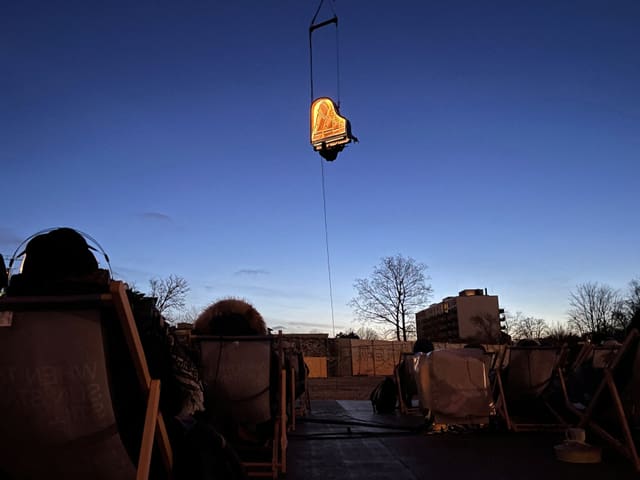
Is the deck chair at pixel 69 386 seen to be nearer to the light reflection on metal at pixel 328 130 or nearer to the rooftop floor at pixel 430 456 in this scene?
the rooftop floor at pixel 430 456

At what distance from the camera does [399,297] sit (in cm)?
4422

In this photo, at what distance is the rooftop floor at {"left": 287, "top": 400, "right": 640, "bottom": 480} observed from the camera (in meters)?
3.94

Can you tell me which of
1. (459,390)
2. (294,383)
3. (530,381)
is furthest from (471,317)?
Result: (459,390)

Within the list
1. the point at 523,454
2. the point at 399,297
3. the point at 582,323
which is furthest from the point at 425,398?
the point at 582,323

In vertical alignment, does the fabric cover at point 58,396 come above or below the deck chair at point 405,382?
above

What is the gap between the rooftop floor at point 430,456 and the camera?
3936 mm

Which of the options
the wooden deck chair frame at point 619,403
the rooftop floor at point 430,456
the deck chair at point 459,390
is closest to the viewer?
the rooftop floor at point 430,456

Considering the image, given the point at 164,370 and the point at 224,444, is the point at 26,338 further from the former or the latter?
the point at 224,444

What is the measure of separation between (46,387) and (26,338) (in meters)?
0.19

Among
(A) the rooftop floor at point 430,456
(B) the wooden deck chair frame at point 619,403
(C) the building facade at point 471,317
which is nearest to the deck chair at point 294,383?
(A) the rooftop floor at point 430,456

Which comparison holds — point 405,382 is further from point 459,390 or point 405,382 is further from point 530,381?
point 459,390

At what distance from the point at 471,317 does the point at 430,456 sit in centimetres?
5811

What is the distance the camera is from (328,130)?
1370cm

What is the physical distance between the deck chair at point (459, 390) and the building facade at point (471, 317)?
5214 centimetres
